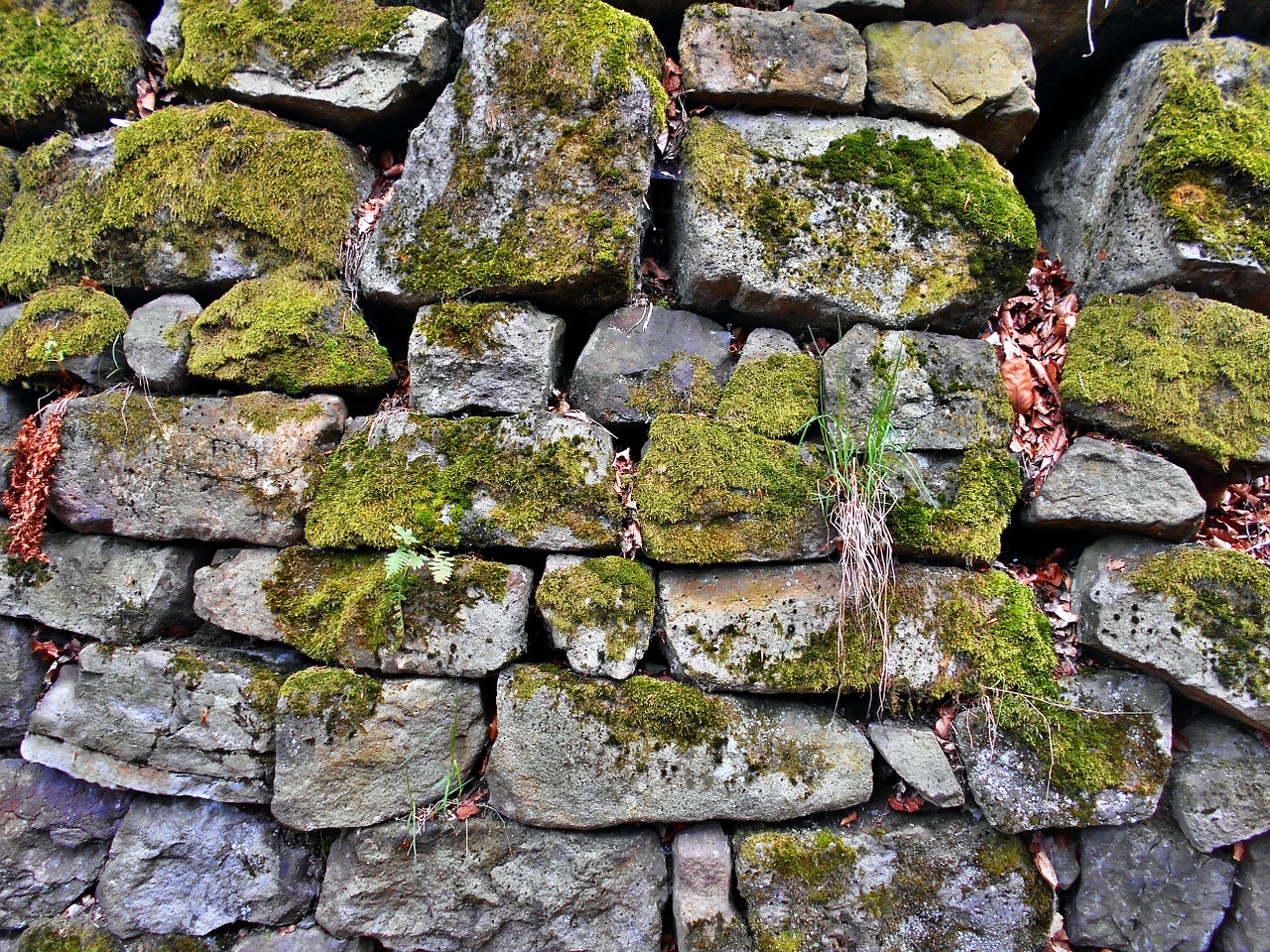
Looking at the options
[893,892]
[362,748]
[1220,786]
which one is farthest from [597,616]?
[1220,786]

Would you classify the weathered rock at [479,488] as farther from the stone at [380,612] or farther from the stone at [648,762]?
the stone at [648,762]

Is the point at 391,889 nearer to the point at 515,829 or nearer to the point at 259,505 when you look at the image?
the point at 515,829

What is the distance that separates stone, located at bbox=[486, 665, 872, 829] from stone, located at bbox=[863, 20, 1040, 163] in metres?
2.48

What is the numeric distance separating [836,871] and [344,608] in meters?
1.94

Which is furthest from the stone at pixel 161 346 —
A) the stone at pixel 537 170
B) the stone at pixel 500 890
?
the stone at pixel 500 890

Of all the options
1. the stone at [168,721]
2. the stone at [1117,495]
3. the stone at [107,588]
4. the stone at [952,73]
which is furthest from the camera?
the stone at [952,73]

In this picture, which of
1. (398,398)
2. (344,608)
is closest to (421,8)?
(398,398)

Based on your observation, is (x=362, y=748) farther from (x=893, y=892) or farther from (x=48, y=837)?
(x=893, y=892)

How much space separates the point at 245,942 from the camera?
2.29 metres

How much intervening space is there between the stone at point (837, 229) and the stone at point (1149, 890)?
76.6 inches

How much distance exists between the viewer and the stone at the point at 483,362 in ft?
7.88

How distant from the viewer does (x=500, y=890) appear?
2.21 meters

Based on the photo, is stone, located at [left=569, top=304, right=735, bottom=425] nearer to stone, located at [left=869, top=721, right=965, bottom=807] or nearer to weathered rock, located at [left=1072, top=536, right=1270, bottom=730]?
stone, located at [left=869, top=721, right=965, bottom=807]

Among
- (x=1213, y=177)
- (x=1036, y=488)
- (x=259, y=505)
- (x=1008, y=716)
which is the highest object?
(x=1213, y=177)
